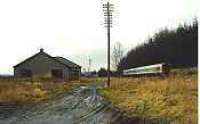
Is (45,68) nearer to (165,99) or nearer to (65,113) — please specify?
(65,113)

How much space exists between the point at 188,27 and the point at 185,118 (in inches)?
69.1

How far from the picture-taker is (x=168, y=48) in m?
8.52

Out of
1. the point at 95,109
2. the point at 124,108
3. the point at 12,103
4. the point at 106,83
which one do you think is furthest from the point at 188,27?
the point at 106,83

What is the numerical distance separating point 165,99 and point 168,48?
1.04 meters

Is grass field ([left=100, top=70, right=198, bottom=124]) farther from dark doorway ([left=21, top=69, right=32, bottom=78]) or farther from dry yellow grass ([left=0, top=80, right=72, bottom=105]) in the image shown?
dark doorway ([left=21, top=69, right=32, bottom=78])

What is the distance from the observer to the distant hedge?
7.73 meters

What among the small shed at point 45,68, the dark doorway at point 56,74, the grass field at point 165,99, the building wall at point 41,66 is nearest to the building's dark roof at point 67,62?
the small shed at point 45,68

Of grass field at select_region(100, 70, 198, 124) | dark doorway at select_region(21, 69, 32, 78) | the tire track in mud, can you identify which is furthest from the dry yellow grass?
grass field at select_region(100, 70, 198, 124)

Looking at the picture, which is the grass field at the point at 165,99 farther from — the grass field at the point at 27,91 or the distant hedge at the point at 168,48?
the grass field at the point at 27,91

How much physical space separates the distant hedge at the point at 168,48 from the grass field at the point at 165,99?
1.03 ft

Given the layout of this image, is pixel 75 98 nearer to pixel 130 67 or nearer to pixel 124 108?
pixel 130 67

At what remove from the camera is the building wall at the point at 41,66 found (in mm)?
8711

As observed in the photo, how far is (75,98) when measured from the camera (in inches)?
504

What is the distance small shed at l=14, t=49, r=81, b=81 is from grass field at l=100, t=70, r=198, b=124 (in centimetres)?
143
